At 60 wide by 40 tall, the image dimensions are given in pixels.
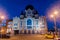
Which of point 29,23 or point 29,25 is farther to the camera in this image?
point 29,23

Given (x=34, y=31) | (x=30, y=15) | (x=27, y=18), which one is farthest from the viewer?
(x=30, y=15)

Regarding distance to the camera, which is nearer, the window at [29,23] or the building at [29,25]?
the building at [29,25]

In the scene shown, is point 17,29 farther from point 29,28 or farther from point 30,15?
point 30,15

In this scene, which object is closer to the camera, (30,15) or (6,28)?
A: (6,28)

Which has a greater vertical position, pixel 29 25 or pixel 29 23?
pixel 29 23

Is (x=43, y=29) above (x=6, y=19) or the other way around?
the other way around

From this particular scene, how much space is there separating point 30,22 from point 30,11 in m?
6.53

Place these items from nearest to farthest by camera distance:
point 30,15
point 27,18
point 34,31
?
point 34,31
point 27,18
point 30,15

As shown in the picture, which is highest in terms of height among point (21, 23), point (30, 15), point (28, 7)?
point (28, 7)

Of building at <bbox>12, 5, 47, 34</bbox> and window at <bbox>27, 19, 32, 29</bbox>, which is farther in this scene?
window at <bbox>27, 19, 32, 29</bbox>

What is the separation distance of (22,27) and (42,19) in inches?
340

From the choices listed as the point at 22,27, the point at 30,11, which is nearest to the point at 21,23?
the point at 22,27

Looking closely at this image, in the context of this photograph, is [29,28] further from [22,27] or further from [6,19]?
[6,19]

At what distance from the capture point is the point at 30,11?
49.0 metres
